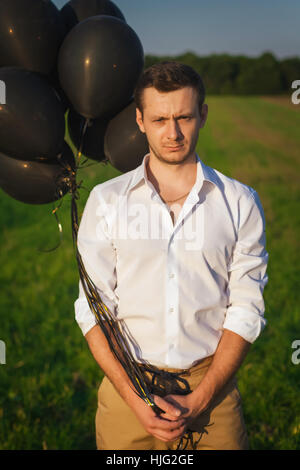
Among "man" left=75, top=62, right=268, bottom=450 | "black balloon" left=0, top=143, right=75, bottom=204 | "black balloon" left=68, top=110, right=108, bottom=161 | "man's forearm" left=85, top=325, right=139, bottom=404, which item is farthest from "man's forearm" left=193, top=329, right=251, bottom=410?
"black balloon" left=68, top=110, right=108, bottom=161

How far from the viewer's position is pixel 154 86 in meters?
1.80

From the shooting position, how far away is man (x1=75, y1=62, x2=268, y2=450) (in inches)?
73.4

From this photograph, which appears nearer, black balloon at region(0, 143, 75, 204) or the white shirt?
the white shirt

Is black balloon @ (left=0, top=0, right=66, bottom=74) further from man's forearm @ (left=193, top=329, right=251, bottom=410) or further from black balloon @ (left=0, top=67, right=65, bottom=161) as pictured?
man's forearm @ (left=193, top=329, right=251, bottom=410)

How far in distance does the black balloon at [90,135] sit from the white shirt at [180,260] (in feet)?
1.84

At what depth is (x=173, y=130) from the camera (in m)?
1.78

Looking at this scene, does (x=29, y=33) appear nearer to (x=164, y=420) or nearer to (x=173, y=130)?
(x=173, y=130)

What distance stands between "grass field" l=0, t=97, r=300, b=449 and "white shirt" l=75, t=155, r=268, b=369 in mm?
542

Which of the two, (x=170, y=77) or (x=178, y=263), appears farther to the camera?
(x=178, y=263)

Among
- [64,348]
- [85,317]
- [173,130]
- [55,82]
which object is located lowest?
[64,348]

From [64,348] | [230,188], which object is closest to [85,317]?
[230,188]

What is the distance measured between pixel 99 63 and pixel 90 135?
472mm

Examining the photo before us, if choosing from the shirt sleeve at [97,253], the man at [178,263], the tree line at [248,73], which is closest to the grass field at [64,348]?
the shirt sleeve at [97,253]
